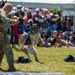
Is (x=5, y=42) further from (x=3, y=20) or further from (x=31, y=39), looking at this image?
(x=31, y=39)

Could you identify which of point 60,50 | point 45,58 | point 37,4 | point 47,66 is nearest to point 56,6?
point 37,4

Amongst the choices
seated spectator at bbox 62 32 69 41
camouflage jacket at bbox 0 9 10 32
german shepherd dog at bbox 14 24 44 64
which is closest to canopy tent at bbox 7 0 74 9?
seated spectator at bbox 62 32 69 41

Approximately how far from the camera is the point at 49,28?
1831 cm

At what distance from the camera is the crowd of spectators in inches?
667

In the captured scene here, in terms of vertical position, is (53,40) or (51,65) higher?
(51,65)

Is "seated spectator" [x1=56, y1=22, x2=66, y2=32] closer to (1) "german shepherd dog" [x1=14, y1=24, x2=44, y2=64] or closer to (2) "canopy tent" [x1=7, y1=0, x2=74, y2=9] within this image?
(2) "canopy tent" [x1=7, y1=0, x2=74, y2=9]

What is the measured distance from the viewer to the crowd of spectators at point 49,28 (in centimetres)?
1695

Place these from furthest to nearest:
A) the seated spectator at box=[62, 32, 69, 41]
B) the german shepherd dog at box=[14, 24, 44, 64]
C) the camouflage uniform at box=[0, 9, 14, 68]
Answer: the seated spectator at box=[62, 32, 69, 41] < the german shepherd dog at box=[14, 24, 44, 64] < the camouflage uniform at box=[0, 9, 14, 68]

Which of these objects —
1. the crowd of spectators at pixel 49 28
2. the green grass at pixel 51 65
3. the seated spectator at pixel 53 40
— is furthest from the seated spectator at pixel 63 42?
the green grass at pixel 51 65

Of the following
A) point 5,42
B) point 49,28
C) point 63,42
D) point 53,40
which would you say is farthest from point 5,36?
point 49,28

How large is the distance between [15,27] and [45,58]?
14.3ft

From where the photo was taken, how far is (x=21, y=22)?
17328mm

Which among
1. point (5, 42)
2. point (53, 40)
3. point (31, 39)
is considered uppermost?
point (5, 42)

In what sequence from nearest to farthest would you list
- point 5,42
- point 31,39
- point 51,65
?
point 5,42 → point 51,65 → point 31,39
